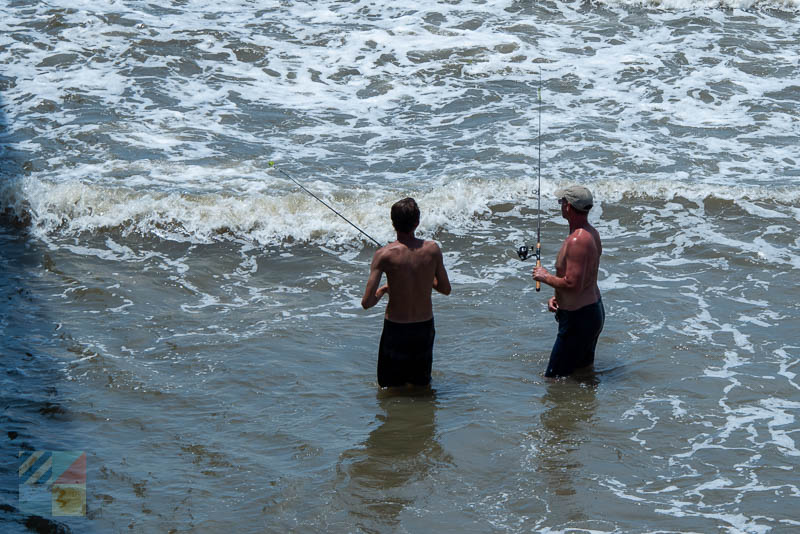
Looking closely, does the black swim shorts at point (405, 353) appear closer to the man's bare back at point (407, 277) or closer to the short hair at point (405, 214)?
the man's bare back at point (407, 277)

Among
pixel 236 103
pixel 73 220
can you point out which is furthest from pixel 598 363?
pixel 236 103

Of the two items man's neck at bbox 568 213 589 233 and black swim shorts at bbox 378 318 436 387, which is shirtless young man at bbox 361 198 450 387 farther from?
man's neck at bbox 568 213 589 233

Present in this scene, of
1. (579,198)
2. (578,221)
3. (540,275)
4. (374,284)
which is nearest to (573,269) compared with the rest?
(540,275)

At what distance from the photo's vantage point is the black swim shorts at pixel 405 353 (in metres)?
5.89

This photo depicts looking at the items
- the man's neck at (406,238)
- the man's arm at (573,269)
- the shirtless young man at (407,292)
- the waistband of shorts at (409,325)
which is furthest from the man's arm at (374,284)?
the man's arm at (573,269)

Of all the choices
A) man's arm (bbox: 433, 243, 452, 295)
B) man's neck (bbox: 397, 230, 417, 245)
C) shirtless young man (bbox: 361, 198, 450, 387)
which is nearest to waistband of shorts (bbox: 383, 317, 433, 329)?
shirtless young man (bbox: 361, 198, 450, 387)

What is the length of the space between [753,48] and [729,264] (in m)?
8.44

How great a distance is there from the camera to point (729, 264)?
8.66 metres

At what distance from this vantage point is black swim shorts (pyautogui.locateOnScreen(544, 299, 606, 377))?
6.01 meters

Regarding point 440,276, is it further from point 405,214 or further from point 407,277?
point 405,214

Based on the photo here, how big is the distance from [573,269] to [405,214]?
1.22 metres

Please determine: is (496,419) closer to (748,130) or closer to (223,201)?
(223,201)

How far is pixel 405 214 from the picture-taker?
18.1ft

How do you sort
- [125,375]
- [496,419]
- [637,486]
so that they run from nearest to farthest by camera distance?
[637,486], [496,419], [125,375]
